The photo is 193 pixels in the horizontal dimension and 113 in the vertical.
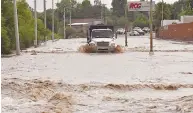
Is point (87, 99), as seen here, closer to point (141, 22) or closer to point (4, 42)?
point (4, 42)


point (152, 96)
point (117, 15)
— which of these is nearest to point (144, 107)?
point (152, 96)

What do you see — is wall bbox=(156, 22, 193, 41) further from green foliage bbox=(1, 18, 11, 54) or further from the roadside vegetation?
green foliage bbox=(1, 18, 11, 54)

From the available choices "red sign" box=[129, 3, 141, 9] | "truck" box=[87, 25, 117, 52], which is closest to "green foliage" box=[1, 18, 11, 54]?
"truck" box=[87, 25, 117, 52]

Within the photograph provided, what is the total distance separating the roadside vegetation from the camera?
40.0 m

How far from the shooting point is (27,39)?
51344mm

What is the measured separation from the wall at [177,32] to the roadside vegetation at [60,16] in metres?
3.40

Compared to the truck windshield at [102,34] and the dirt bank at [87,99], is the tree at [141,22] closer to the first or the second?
the truck windshield at [102,34]

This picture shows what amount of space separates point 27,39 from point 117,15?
12415cm

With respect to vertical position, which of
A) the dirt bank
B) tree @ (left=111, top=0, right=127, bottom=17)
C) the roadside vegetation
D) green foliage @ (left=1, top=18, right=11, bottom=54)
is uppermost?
tree @ (left=111, top=0, right=127, bottom=17)

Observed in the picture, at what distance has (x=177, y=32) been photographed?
74.4 m

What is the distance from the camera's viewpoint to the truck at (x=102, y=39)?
37750mm

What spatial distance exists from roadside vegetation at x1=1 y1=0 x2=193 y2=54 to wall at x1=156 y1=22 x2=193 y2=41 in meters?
3.40

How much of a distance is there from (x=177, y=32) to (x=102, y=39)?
126 feet

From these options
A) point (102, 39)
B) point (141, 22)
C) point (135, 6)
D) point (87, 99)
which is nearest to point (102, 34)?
point (102, 39)
